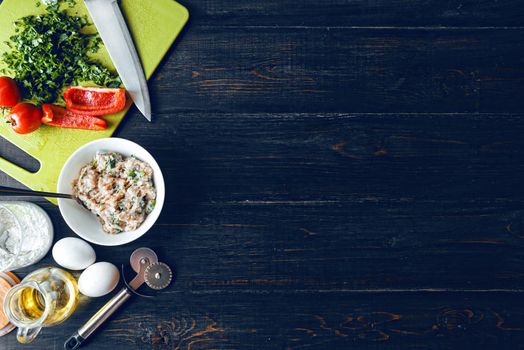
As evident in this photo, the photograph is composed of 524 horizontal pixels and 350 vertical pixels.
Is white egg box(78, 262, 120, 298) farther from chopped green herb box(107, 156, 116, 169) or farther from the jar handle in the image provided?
chopped green herb box(107, 156, 116, 169)

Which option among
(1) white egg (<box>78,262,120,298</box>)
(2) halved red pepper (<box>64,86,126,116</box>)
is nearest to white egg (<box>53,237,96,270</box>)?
(1) white egg (<box>78,262,120,298</box>)

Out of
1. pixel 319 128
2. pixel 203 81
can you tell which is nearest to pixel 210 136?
pixel 203 81

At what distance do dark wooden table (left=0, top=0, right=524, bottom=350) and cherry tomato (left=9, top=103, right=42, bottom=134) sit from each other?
0.29 metres

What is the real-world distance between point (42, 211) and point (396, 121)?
3.51ft

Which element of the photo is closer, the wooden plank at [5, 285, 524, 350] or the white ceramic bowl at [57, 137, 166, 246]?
the white ceramic bowl at [57, 137, 166, 246]

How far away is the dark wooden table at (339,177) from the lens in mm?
1646

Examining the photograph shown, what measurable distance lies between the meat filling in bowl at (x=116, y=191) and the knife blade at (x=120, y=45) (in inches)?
8.3

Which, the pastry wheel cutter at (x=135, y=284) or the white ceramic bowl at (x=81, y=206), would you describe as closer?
the white ceramic bowl at (x=81, y=206)

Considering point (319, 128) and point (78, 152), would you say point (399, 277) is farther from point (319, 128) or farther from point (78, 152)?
point (78, 152)

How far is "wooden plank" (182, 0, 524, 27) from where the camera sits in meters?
1.65

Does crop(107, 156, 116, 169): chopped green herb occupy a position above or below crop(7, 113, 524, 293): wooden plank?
above

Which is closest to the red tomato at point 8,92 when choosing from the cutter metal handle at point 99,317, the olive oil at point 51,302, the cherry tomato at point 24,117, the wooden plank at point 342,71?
the cherry tomato at point 24,117

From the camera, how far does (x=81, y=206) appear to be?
4.99 feet

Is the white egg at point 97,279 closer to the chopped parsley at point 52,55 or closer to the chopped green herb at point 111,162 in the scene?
the chopped green herb at point 111,162
